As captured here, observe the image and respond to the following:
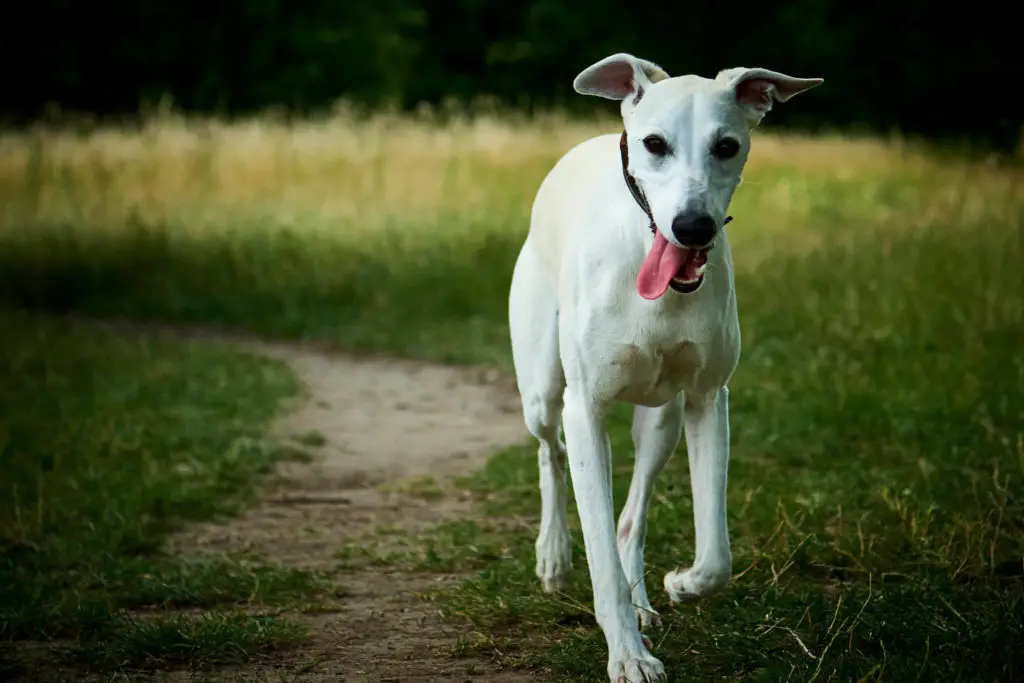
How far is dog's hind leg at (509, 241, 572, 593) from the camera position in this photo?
16.2 feet

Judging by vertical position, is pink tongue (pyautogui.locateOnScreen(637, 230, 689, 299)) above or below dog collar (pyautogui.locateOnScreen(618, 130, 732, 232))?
below

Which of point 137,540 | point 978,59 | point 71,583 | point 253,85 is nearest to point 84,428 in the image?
point 137,540

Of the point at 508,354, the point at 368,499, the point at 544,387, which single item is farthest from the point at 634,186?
the point at 508,354

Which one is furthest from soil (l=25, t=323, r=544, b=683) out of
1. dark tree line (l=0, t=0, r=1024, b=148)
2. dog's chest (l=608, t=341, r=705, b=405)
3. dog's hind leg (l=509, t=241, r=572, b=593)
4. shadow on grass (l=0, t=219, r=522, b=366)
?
dark tree line (l=0, t=0, r=1024, b=148)

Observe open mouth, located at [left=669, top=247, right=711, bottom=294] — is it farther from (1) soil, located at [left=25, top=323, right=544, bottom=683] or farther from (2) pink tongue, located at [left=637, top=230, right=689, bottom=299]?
(1) soil, located at [left=25, top=323, right=544, bottom=683]

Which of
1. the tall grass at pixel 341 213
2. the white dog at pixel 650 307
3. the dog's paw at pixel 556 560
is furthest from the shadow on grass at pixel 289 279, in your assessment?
the white dog at pixel 650 307

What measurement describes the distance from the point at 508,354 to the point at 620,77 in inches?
245

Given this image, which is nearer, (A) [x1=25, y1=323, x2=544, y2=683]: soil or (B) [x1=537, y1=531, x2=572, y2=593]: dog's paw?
(A) [x1=25, y1=323, x2=544, y2=683]: soil

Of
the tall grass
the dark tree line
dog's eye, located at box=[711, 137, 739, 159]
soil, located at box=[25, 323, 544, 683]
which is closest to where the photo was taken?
dog's eye, located at box=[711, 137, 739, 159]

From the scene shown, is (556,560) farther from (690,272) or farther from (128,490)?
(128,490)

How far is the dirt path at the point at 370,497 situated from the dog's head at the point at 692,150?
4.73 ft

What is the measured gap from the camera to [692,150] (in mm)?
3812

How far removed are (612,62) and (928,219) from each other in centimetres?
990

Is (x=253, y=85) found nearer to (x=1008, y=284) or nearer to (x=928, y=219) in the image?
(x=928, y=219)
